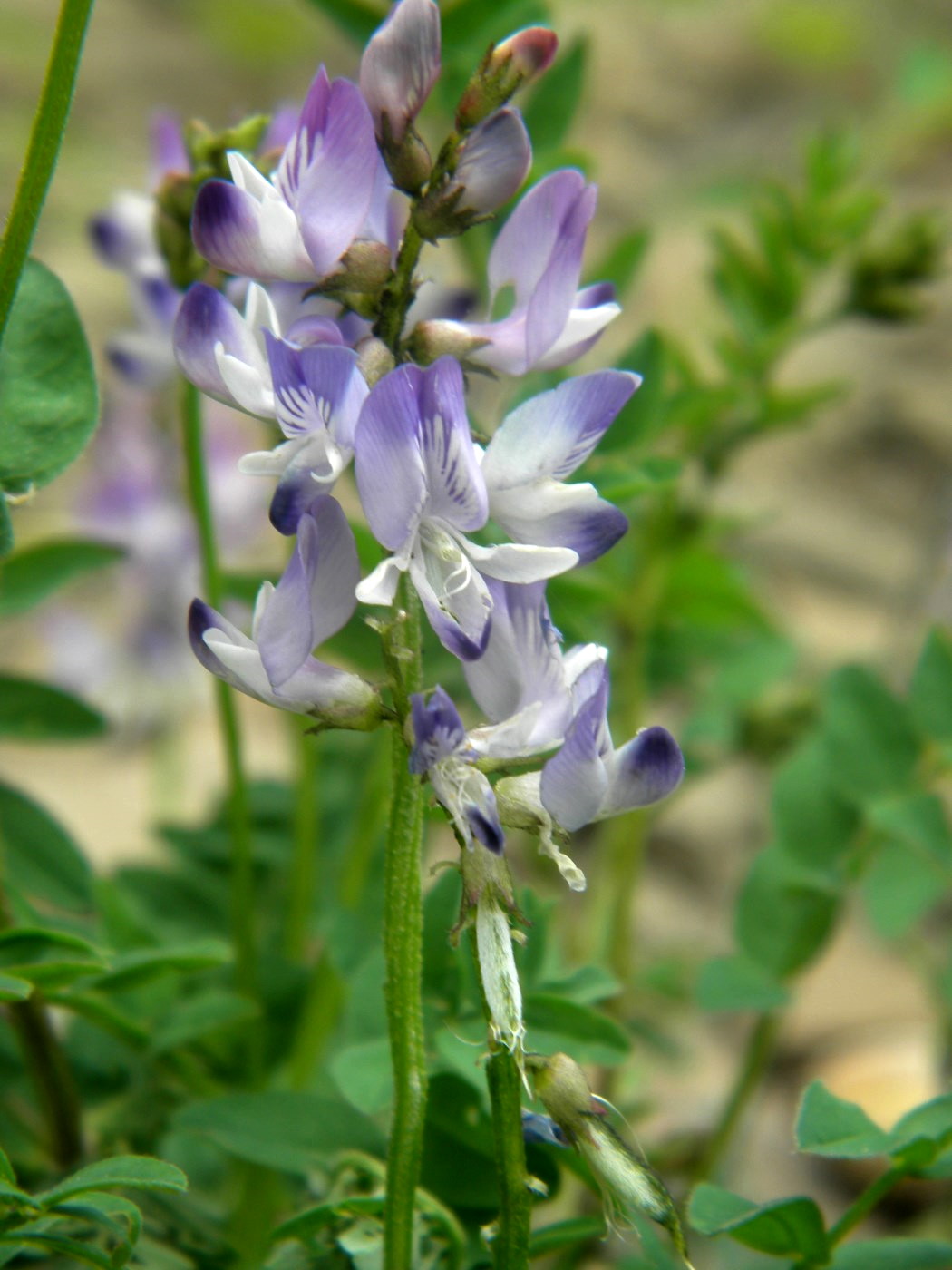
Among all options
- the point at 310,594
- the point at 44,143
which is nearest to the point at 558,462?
the point at 310,594

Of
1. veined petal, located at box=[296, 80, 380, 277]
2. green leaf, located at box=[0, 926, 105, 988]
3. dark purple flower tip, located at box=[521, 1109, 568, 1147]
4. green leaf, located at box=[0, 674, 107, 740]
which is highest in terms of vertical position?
veined petal, located at box=[296, 80, 380, 277]

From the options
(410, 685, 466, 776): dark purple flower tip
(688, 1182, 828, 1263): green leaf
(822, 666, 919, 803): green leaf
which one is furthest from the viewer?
(822, 666, 919, 803): green leaf

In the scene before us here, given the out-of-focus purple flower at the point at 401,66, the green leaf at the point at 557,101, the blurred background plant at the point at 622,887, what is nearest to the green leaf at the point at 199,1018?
the blurred background plant at the point at 622,887

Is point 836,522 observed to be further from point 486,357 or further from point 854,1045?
point 486,357

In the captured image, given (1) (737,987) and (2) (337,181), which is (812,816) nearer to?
(1) (737,987)

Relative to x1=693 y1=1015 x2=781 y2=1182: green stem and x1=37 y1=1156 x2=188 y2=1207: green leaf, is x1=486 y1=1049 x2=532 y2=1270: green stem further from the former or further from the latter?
x1=693 y1=1015 x2=781 y2=1182: green stem

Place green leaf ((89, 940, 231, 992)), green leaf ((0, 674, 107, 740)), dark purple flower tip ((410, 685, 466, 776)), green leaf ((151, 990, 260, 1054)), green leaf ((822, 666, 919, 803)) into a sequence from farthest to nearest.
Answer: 1. green leaf ((822, 666, 919, 803))
2. green leaf ((0, 674, 107, 740))
3. green leaf ((151, 990, 260, 1054))
4. green leaf ((89, 940, 231, 992))
5. dark purple flower tip ((410, 685, 466, 776))

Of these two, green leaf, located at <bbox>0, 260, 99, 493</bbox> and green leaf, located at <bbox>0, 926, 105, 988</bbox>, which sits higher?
green leaf, located at <bbox>0, 260, 99, 493</bbox>

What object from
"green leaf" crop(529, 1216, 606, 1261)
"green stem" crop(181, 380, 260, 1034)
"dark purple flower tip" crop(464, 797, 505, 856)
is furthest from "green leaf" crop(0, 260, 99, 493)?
"green leaf" crop(529, 1216, 606, 1261)
